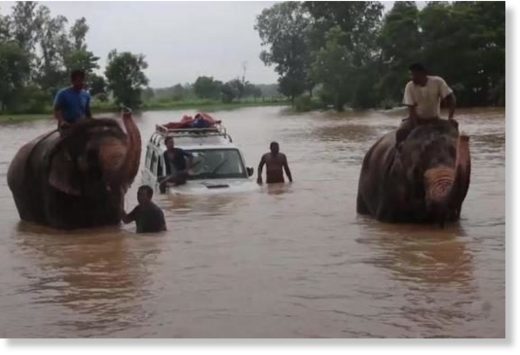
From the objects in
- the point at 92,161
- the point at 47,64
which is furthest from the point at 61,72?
the point at 92,161

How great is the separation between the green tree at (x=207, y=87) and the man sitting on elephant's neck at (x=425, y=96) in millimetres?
1531

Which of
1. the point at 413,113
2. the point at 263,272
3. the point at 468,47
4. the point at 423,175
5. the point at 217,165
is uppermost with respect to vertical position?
the point at 468,47

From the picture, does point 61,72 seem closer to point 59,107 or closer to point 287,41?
point 59,107

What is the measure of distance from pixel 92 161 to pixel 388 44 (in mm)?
3697

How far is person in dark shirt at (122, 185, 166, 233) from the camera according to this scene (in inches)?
362

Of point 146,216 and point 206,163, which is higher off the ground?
point 206,163

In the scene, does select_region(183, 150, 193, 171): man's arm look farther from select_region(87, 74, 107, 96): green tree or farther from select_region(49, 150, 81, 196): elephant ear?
select_region(49, 150, 81, 196): elephant ear

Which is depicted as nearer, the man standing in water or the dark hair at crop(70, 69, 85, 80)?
the dark hair at crop(70, 69, 85, 80)

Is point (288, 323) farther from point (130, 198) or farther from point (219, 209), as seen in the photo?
point (130, 198)

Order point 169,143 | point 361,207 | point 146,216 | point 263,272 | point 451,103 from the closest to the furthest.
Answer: point 263,272
point 451,103
point 146,216
point 361,207
point 169,143

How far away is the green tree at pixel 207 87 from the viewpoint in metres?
7.96

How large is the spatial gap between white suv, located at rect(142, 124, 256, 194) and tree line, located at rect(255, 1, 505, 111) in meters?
1.16

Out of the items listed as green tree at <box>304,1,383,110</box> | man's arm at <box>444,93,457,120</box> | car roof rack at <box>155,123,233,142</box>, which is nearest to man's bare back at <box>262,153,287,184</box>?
car roof rack at <box>155,123,233,142</box>

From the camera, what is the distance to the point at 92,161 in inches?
359
